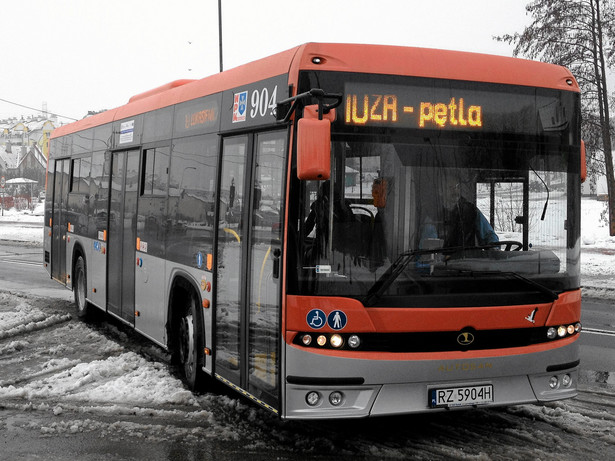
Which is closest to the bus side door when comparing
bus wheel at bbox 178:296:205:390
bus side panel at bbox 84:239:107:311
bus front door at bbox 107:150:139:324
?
bus side panel at bbox 84:239:107:311

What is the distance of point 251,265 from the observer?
6309 mm

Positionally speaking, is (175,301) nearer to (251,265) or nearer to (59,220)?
(251,265)

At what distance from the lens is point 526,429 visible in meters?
6.47

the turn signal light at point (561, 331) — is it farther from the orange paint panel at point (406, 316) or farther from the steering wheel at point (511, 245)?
the steering wheel at point (511, 245)

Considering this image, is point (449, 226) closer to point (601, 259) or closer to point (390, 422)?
point (390, 422)

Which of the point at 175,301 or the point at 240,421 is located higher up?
the point at 175,301

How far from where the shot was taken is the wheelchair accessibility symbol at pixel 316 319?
5582 mm

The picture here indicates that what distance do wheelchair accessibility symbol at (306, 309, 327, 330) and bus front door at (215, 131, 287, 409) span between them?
271mm

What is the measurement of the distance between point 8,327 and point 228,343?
5646 millimetres

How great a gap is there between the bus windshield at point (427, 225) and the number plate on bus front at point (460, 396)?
600 millimetres

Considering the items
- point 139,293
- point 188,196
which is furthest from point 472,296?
point 139,293

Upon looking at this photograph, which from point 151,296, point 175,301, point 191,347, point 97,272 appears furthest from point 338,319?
point 97,272

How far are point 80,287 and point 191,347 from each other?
5231mm

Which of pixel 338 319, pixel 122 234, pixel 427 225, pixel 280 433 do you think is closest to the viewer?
pixel 338 319
